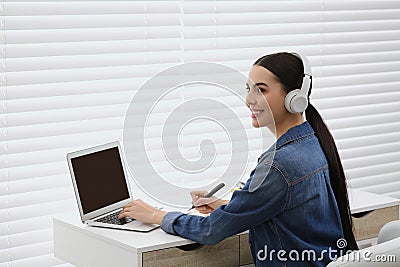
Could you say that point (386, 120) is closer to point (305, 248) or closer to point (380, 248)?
point (305, 248)

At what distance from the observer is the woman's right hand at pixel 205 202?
234 centimetres

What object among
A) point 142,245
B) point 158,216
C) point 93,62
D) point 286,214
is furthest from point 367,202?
point 93,62

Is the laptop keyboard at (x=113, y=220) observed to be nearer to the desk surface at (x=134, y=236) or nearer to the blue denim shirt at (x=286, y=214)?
the desk surface at (x=134, y=236)

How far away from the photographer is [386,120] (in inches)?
135

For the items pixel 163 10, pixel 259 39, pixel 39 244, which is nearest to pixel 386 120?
pixel 259 39

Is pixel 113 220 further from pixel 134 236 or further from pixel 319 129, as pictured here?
pixel 319 129

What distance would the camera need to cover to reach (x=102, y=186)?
90.6 inches

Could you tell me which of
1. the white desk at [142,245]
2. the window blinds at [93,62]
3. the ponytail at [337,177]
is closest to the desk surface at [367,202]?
the white desk at [142,245]

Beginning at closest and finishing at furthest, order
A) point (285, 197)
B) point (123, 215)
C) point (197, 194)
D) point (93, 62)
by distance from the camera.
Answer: point (285, 197), point (123, 215), point (197, 194), point (93, 62)

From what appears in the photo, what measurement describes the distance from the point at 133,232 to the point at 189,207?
287 millimetres

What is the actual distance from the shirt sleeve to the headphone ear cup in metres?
0.18

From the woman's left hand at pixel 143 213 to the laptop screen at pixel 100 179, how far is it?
80 millimetres

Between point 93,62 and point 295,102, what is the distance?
0.81 m

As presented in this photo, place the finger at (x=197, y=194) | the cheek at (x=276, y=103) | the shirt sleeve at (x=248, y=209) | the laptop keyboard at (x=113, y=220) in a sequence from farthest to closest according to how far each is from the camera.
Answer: the finger at (x=197, y=194), the laptop keyboard at (x=113, y=220), the cheek at (x=276, y=103), the shirt sleeve at (x=248, y=209)
